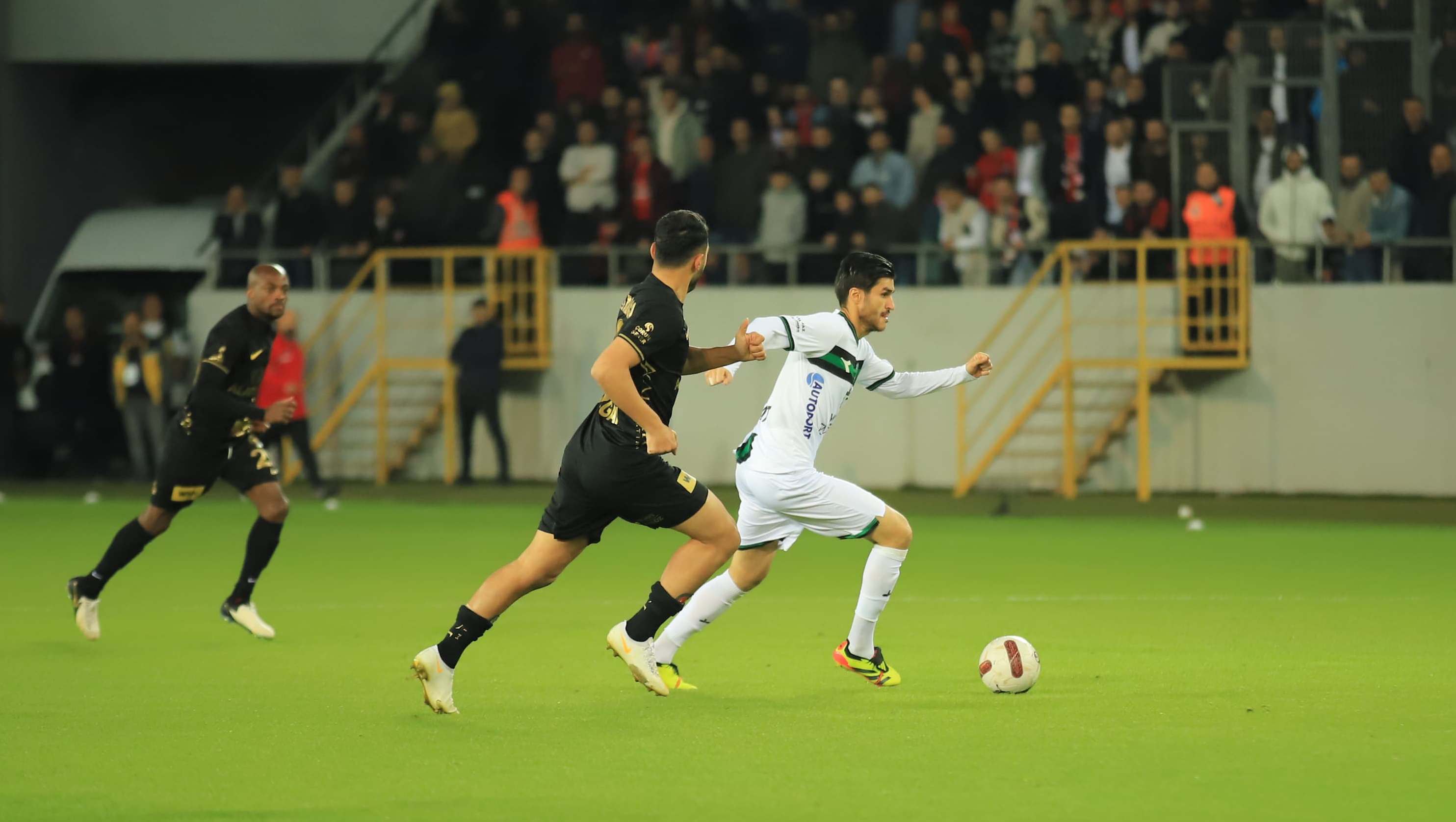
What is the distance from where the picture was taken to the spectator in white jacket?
20.6 meters

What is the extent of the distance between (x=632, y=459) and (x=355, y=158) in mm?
17536

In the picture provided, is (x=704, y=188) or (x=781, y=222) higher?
Result: (x=704, y=188)

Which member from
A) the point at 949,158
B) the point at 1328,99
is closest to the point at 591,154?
the point at 949,158

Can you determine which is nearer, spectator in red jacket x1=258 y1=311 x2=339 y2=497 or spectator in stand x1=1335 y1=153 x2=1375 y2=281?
spectator in stand x1=1335 y1=153 x2=1375 y2=281

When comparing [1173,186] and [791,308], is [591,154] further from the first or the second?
[1173,186]

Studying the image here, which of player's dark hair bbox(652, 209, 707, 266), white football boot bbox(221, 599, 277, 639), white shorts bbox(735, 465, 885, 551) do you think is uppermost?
player's dark hair bbox(652, 209, 707, 266)

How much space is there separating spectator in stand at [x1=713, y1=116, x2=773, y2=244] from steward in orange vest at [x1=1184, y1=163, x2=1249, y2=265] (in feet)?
15.5

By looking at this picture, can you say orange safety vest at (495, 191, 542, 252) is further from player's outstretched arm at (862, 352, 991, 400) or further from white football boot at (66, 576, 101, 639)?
player's outstretched arm at (862, 352, 991, 400)

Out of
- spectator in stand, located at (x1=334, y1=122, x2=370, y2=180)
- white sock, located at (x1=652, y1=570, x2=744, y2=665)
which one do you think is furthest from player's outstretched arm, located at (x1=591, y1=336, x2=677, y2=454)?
spectator in stand, located at (x1=334, y1=122, x2=370, y2=180)

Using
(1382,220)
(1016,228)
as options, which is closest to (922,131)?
(1016,228)

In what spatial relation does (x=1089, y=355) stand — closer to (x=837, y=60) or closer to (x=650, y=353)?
(x=837, y=60)

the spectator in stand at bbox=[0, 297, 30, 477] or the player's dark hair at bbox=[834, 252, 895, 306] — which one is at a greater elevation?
the player's dark hair at bbox=[834, 252, 895, 306]

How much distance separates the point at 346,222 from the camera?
2386cm

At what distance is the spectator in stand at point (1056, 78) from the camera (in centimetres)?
2203
